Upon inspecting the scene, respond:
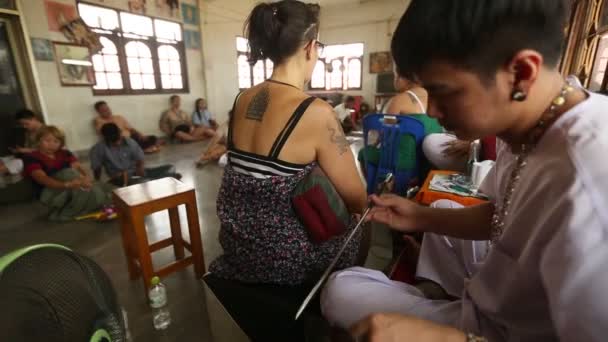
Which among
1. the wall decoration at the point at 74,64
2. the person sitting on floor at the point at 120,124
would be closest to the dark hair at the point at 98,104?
the person sitting on floor at the point at 120,124

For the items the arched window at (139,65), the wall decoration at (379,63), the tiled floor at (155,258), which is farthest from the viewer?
the wall decoration at (379,63)

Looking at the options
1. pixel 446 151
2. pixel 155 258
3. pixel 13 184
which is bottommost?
pixel 155 258

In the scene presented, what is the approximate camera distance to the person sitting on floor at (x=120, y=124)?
473 cm

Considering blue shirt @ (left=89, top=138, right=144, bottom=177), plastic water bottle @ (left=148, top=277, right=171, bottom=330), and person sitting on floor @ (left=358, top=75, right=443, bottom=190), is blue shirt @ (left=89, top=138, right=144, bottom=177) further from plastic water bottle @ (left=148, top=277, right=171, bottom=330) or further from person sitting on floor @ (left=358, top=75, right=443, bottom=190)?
person sitting on floor @ (left=358, top=75, right=443, bottom=190)

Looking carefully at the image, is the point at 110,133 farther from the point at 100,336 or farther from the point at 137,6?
the point at 137,6

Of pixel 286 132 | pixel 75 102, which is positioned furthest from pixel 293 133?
pixel 75 102

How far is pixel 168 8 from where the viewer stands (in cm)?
552

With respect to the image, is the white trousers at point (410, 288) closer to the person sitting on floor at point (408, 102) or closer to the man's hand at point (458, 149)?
the man's hand at point (458, 149)

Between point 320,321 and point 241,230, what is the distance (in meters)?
0.39

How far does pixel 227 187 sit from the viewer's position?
104cm

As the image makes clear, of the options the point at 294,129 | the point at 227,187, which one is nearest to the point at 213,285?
the point at 227,187

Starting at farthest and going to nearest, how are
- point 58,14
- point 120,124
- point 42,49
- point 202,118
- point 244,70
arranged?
1. point 244,70
2. point 202,118
3. point 120,124
4. point 58,14
5. point 42,49

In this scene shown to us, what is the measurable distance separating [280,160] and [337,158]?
21 centimetres

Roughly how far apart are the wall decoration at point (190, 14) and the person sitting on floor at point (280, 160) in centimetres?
582
